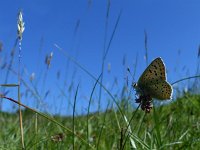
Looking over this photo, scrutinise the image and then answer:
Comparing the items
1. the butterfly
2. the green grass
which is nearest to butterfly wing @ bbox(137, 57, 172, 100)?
the butterfly

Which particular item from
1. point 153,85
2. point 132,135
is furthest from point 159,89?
point 132,135

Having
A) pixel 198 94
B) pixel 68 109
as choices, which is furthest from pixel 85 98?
pixel 198 94

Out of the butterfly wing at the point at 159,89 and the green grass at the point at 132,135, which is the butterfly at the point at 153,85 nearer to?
the butterfly wing at the point at 159,89

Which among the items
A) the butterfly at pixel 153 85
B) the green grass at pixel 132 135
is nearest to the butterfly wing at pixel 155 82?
the butterfly at pixel 153 85

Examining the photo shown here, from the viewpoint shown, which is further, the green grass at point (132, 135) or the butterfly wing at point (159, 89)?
the green grass at point (132, 135)

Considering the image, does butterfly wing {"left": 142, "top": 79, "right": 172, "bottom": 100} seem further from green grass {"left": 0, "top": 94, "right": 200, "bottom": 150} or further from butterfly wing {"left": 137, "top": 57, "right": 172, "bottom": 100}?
green grass {"left": 0, "top": 94, "right": 200, "bottom": 150}

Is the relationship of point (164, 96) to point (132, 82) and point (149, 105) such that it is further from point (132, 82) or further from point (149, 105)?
point (132, 82)

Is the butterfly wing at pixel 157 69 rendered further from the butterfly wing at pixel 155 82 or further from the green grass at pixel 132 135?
the green grass at pixel 132 135

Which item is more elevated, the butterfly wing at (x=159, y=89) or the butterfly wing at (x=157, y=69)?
the butterfly wing at (x=157, y=69)

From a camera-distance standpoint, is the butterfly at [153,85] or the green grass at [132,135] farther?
the green grass at [132,135]
